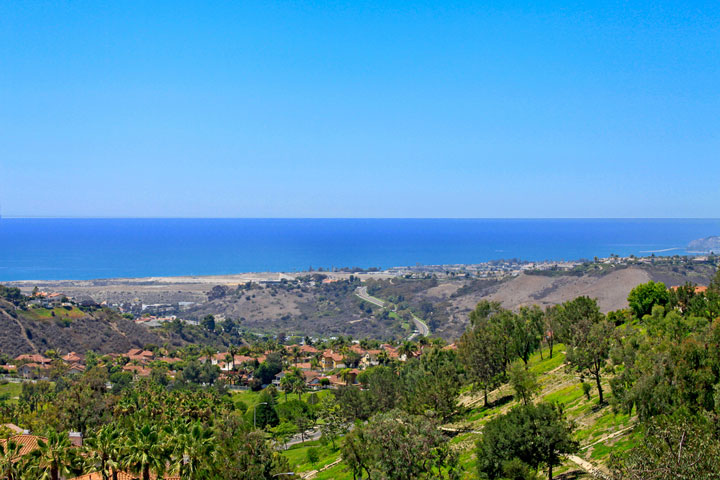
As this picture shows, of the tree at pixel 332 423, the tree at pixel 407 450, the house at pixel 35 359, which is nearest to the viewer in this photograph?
the tree at pixel 407 450

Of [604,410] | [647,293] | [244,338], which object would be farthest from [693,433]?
[244,338]

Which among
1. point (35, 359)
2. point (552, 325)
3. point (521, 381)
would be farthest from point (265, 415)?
point (35, 359)

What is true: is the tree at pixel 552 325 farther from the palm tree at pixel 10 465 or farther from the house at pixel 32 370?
the house at pixel 32 370

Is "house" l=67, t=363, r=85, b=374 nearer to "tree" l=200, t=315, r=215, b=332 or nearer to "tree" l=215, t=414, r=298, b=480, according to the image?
"tree" l=200, t=315, r=215, b=332

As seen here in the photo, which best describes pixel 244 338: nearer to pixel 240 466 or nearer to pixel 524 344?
pixel 524 344

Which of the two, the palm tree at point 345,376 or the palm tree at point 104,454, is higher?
the palm tree at point 104,454

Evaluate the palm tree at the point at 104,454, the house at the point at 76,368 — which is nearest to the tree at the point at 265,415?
the palm tree at the point at 104,454
